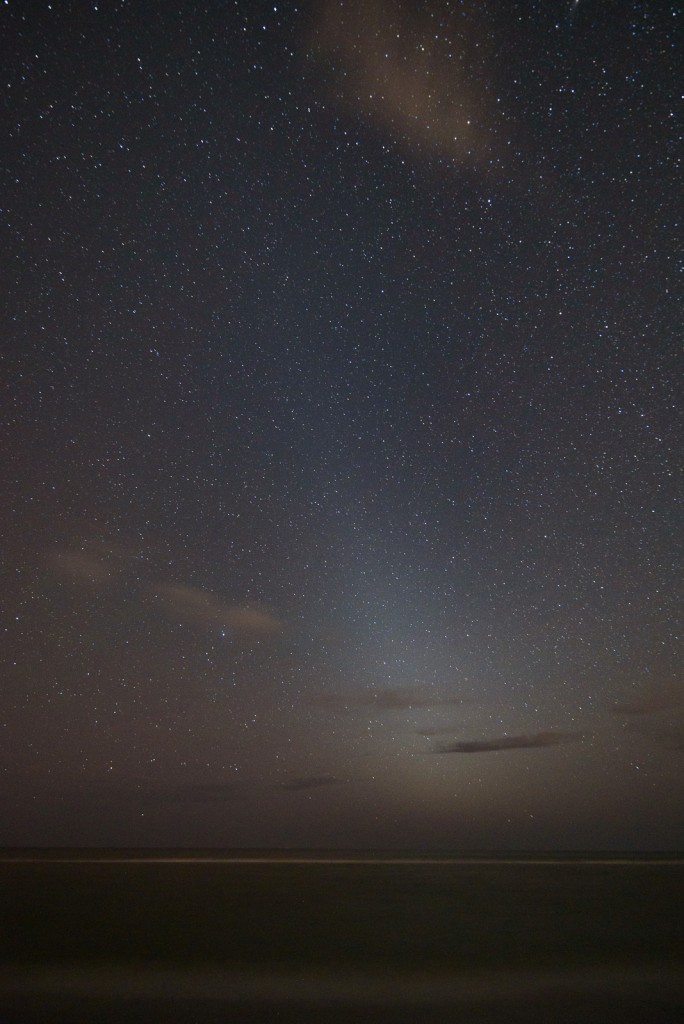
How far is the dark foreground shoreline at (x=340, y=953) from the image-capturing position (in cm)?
700

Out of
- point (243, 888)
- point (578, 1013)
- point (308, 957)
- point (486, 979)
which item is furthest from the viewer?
point (243, 888)

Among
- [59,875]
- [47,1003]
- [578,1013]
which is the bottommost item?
[578,1013]

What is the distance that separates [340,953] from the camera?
32.7 ft

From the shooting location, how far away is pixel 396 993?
7.61 m

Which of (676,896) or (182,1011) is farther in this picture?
(676,896)

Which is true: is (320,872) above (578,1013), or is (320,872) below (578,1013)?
above

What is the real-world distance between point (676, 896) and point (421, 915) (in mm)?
8048

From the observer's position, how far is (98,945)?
10.5 m

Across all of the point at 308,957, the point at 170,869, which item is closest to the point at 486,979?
the point at 308,957

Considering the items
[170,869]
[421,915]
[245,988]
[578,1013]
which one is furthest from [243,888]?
[578,1013]

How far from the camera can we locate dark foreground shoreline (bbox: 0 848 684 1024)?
7.00 metres

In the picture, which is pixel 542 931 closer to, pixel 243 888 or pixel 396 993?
pixel 396 993

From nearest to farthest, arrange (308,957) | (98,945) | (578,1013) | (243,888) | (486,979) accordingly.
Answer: (578,1013) → (486,979) → (308,957) → (98,945) → (243,888)

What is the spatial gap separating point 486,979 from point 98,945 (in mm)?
5612
